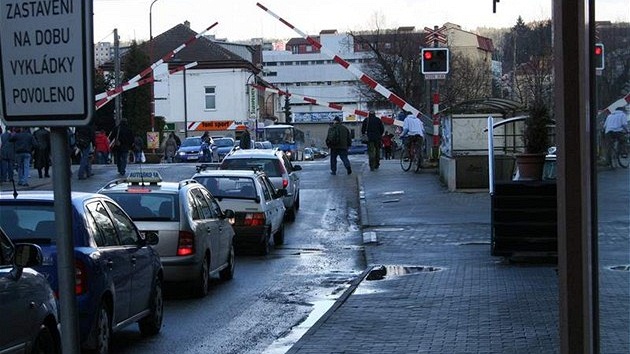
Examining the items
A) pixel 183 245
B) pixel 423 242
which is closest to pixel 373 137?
pixel 423 242

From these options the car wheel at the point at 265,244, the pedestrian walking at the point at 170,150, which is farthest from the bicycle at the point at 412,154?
the pedestrian walking at the point at 170,150

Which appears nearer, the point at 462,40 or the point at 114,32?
the point at 114,32

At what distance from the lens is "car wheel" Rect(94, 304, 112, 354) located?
30.6ft

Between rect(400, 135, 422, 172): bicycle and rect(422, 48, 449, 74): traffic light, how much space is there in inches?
178

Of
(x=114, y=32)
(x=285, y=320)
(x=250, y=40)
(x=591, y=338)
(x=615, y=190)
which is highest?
(x=250, y=40)

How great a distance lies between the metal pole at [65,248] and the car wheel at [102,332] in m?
5.07

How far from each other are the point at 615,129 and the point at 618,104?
0.54 ft

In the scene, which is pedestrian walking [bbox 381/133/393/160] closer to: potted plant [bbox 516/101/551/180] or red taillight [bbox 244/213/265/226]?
red taillight [bbox 244/213/265/226]

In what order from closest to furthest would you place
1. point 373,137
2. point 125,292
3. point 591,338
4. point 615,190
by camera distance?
point 615,190 → point 591,338 → point 125,292 → point 373,137

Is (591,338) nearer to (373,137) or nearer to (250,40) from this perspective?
(373,137)

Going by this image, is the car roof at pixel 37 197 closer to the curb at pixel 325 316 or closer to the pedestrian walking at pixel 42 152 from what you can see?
the curb at pixel 325 316

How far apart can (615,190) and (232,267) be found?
472 inches

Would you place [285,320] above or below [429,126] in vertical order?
below

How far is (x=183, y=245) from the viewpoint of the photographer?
45.3ft
